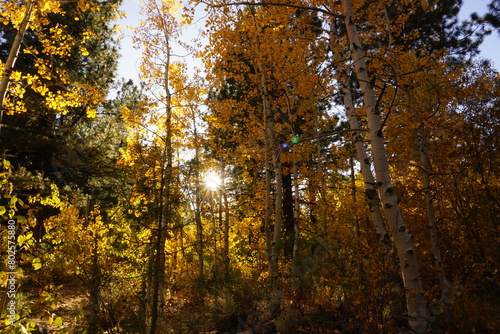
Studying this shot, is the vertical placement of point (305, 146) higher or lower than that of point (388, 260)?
higher

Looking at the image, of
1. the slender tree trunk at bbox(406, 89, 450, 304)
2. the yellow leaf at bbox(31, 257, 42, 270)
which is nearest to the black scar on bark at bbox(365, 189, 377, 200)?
the slender tree trunk at bbox(406, 89, 450, 304)

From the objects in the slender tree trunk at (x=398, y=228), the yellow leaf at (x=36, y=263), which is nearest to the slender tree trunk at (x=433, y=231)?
the slender tree trunk at (x=398, y=228)

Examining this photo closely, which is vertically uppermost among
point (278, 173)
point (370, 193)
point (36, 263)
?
point (278, 173)

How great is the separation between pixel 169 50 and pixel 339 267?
8439 millimetres

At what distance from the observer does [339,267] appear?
5352mm

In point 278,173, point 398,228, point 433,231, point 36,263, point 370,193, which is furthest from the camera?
point 278,173

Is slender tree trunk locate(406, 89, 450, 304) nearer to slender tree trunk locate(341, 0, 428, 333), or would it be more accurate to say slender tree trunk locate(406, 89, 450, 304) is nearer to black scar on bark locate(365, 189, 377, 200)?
black scar on bark locate(365, 189, 377, 200)

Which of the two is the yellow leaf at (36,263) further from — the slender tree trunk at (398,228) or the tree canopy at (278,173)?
the slender tree trunk at (398,228)

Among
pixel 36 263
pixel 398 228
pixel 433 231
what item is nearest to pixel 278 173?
pixel 433 231

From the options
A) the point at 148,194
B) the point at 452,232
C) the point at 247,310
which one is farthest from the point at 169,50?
the point at 452,232

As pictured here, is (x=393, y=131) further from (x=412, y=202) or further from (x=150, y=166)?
(x=150, y=166)

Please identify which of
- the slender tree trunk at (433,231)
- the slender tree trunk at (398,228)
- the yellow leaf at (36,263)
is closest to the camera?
the yellow leaf at (36,263)

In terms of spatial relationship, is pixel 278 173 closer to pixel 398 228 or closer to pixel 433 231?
pixel 433 231

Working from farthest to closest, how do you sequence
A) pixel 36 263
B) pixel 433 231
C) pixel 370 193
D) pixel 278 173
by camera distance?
pixel 278 173 → pixel 433 231 → pixel 370 193 → pixel 36 263
